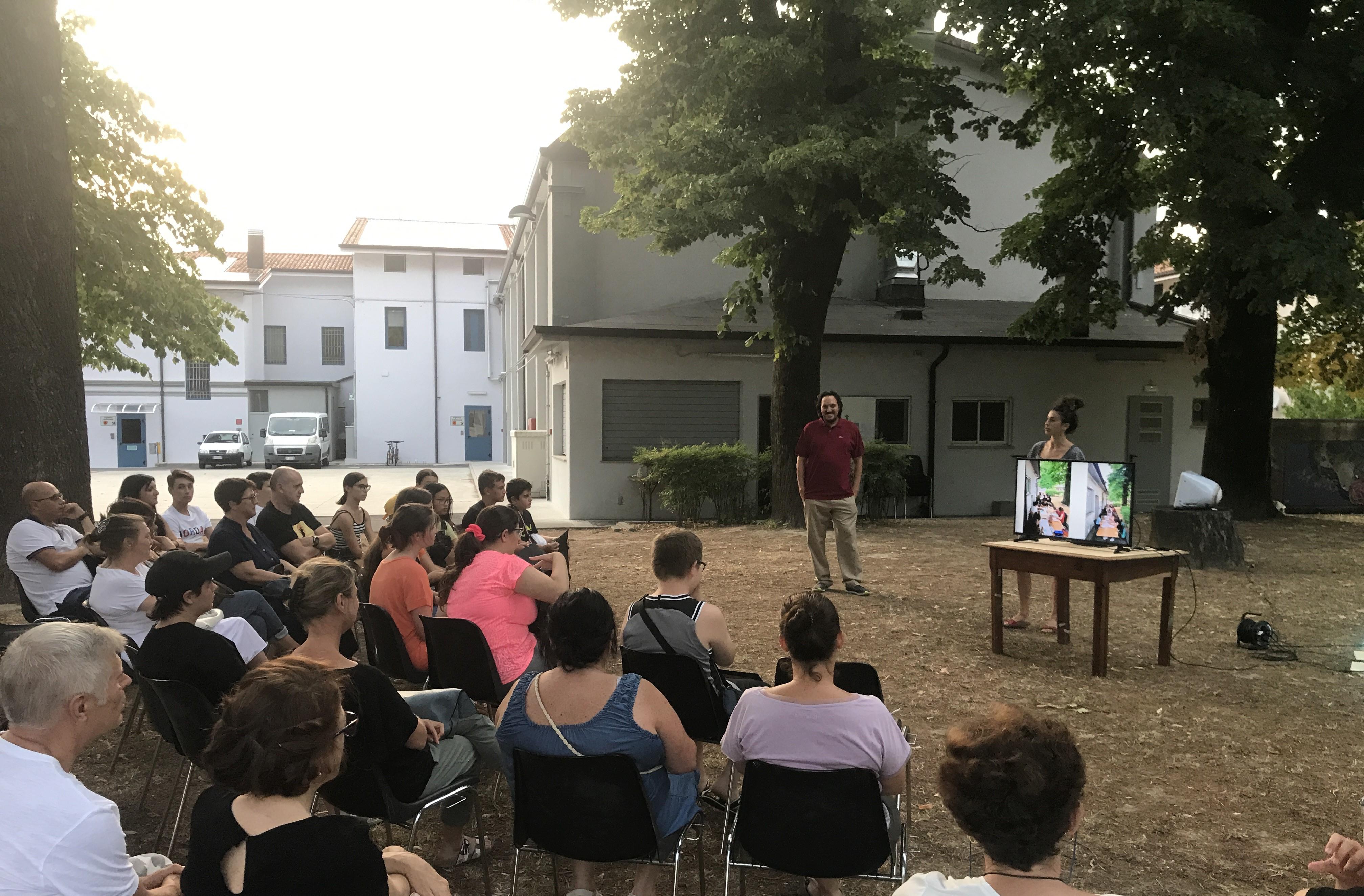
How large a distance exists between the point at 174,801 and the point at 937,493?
16036 millimetres

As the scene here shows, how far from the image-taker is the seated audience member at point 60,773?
1980mm

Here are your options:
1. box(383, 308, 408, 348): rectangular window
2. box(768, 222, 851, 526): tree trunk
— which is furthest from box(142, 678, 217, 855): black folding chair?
box(383, 308, 408, 348): rectangular window

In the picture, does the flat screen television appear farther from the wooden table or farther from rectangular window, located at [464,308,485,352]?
rectangular window, located at [464,308,485,352]

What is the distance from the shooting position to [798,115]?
12344mm

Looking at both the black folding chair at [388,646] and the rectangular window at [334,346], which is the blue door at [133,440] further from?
the black folding chair at [388,646]

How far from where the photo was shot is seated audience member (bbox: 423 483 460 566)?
723 centimetres

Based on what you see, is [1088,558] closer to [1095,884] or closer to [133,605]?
[1095,884]

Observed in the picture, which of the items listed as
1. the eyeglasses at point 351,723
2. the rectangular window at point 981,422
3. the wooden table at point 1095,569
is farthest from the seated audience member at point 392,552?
the rectangular window at point 981,422

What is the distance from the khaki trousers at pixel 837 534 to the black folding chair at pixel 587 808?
6455mm

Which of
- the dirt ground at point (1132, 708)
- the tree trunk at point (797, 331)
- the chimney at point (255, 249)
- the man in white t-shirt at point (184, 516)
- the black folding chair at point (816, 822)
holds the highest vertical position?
the chimney at point (255, 249)

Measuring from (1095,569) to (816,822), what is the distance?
408 cm

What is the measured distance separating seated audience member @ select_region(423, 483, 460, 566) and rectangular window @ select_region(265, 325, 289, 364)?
3727 centimetres

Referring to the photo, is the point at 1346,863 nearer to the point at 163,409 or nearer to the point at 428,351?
the point at 428,351

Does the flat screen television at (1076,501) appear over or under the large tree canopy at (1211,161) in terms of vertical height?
under
